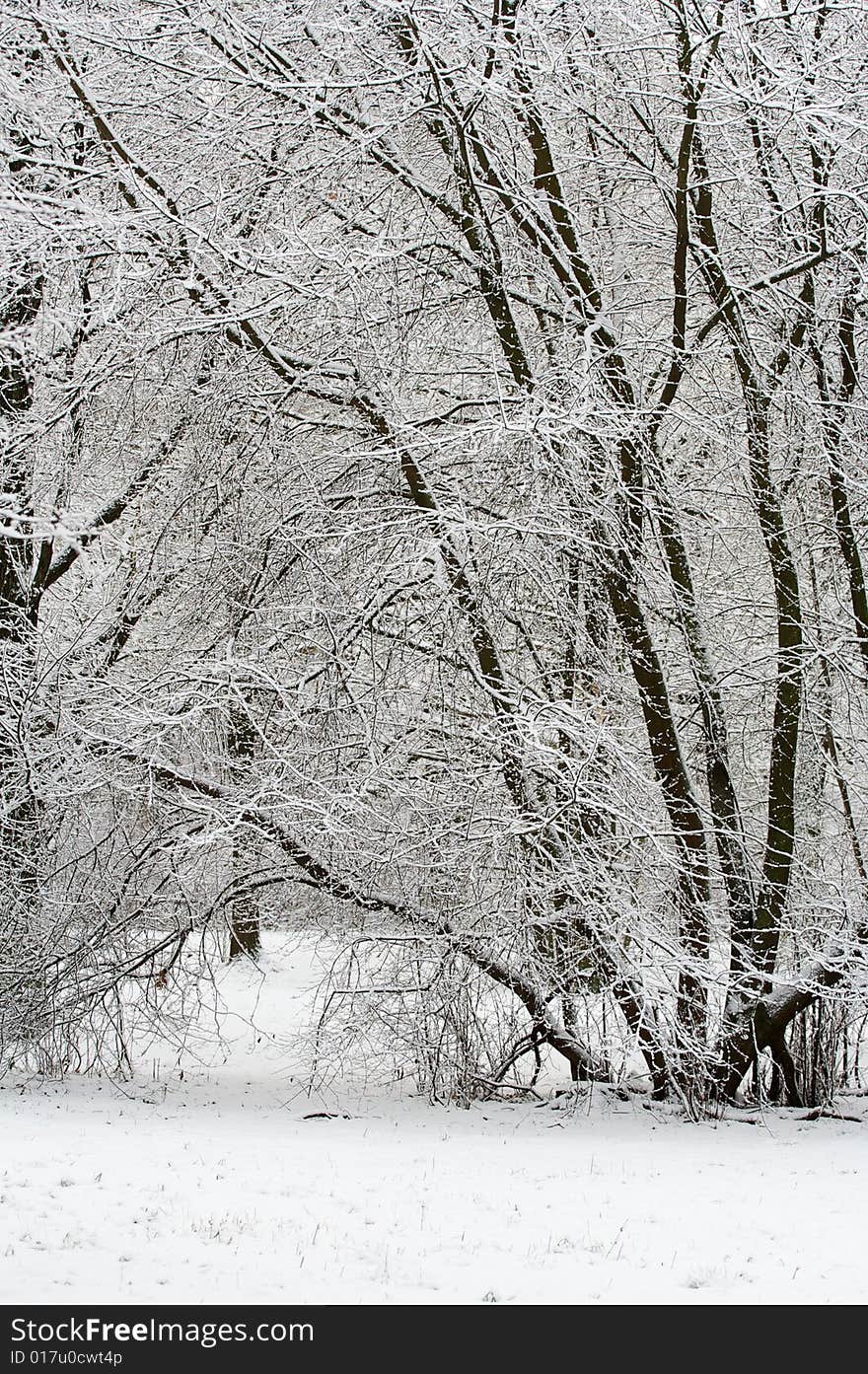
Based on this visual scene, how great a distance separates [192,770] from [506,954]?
2555mm

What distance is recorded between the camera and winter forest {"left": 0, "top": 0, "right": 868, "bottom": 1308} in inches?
348

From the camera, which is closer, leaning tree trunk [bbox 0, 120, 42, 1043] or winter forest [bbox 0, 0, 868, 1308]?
winter forest [bbox 0, 0, 868, 1308]

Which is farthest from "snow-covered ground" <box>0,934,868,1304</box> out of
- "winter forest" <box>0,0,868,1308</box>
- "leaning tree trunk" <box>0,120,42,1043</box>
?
"leaning tree trunk" <box>0,120,42,1043</box>

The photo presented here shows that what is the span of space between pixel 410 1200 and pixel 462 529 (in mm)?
3830

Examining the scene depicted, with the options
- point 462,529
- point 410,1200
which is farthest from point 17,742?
point 410,1200

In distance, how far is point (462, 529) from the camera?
8.34 metres

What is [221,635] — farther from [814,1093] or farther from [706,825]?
[814,1093]

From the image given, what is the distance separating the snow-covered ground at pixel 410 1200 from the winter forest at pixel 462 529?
59 centimetres

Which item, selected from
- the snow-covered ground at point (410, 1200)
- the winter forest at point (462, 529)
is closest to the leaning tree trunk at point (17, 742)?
the winter forest at point (462, 529)

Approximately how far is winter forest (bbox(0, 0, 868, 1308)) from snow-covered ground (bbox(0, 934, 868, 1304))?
→ 23.1 inches

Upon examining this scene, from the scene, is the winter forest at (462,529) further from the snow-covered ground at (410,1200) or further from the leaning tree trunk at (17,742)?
the snow-covered ground at (410,1200)

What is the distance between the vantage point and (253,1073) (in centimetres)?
1169

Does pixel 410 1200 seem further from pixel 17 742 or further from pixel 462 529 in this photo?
pixel 17 742

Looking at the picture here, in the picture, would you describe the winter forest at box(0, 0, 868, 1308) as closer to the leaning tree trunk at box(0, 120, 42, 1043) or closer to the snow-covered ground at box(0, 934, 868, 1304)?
the leaning tree trunk at box(0, 120, 42, 1043)
